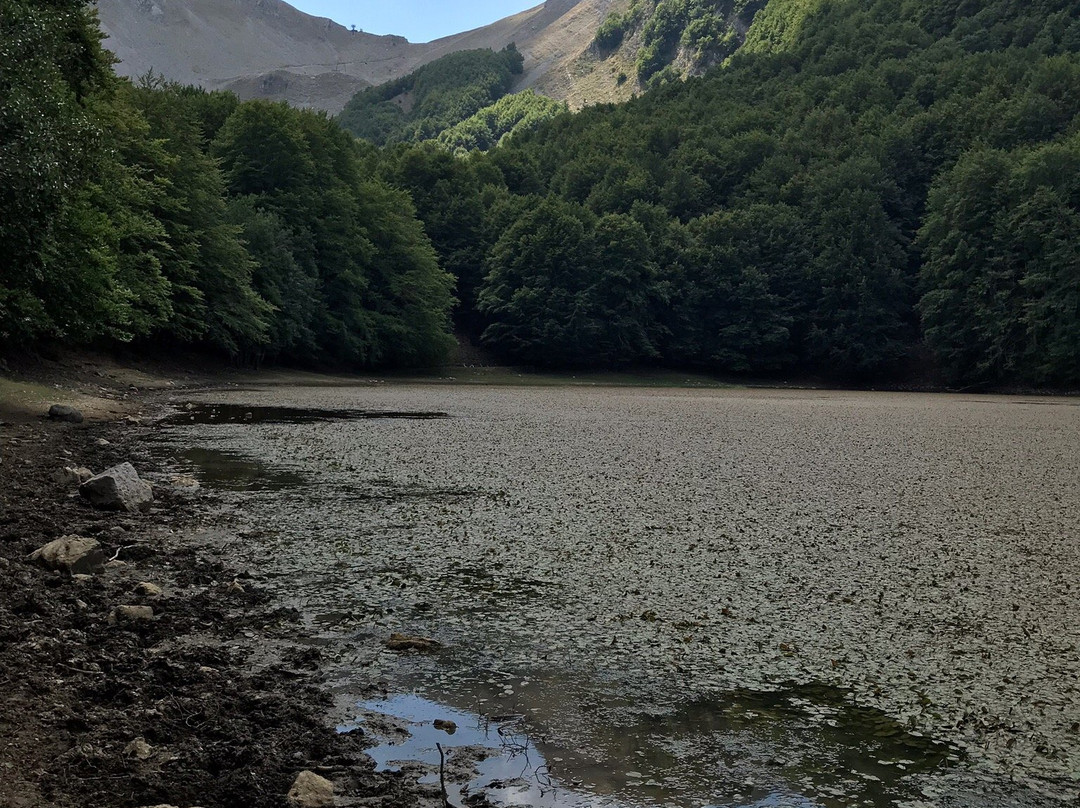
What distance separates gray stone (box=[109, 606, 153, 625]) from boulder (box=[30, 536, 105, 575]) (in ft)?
4.27

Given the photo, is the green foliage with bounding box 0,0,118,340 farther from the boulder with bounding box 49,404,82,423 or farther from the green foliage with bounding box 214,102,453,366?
the green foliage with bounding box 214,102,453,366

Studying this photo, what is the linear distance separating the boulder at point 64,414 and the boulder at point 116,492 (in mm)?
10526

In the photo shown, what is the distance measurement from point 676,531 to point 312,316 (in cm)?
4494

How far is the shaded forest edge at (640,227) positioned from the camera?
36.3m

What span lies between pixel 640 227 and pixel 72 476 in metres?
64.6

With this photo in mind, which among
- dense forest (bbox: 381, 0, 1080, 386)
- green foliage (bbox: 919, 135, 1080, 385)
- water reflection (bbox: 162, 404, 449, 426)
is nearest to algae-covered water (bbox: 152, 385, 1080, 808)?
water reflection (bbox: 162, 404, 449, 426)

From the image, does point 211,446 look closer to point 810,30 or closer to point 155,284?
point 155,284

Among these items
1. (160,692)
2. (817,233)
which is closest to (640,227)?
(817,233)

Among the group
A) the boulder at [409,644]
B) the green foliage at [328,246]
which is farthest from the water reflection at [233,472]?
the green foliage at [328,246]

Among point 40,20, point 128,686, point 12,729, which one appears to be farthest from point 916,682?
point 40,20

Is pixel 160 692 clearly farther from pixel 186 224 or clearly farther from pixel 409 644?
pixel 186 224

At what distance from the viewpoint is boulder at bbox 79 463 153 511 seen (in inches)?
408

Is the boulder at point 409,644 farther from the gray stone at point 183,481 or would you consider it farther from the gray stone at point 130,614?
the gray stone at point 183,481

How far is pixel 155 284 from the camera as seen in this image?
37.0 metres
